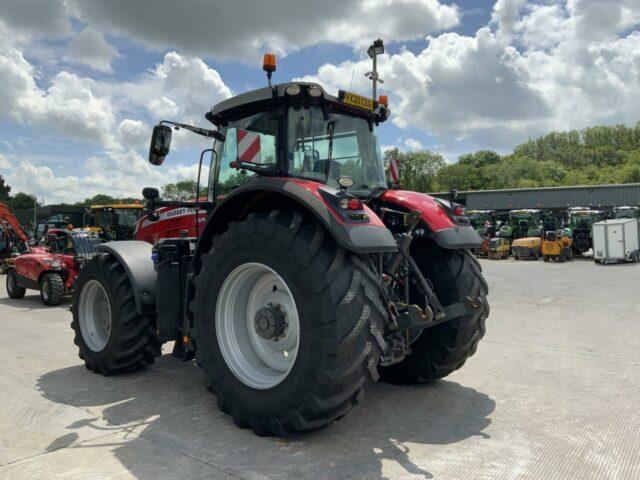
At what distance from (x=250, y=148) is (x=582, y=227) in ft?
84.0

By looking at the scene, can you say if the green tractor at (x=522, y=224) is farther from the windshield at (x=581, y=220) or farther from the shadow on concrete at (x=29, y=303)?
the shadow on concrete at (x=29, y=303)

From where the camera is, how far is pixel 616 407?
4.26m

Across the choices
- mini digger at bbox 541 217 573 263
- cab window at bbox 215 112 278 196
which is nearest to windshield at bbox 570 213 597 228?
mini digger at bbox 541 217 573 263

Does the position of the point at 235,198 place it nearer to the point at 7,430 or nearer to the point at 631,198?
the point at 7,430

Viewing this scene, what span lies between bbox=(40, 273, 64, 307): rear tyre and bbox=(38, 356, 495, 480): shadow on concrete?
5880mm

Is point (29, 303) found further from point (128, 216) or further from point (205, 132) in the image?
point (205, 132)

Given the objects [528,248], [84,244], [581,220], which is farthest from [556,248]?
[84,244]

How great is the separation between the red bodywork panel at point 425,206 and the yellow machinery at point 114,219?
1435 centimetres

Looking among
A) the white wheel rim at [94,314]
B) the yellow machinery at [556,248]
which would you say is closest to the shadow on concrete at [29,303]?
the white wheel rim at [94,314]

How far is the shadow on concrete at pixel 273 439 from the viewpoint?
319cm

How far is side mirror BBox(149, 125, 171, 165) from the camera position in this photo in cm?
461

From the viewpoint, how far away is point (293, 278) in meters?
3.39

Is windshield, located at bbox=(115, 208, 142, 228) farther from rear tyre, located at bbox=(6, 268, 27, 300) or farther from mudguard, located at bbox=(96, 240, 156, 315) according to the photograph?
mudguard, located at bbox=(96, 240, 156, 315)

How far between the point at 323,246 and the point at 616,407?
2846 mm
